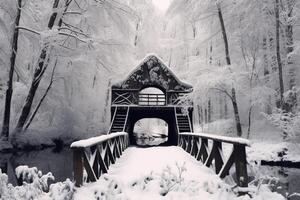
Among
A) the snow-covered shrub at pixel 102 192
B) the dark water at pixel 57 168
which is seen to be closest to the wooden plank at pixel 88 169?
the snow-covered shrub at pixel 102 192

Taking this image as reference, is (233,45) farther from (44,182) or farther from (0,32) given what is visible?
(44,182)

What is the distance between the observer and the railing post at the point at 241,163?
17.9 ft

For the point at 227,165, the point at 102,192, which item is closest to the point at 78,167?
the point at 102,192

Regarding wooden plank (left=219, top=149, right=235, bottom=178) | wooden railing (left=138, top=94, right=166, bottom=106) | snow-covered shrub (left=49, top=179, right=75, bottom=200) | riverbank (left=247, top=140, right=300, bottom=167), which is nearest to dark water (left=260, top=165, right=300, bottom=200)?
riverbank (left=247, top=140, right=300, bottom=167)

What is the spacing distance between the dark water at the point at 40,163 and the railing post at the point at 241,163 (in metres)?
8.94

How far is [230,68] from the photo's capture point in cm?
1942

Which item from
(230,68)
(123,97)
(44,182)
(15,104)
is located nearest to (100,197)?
(44,182)

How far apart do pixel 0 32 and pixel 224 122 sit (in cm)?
1729

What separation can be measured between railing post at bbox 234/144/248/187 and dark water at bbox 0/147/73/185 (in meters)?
8.94

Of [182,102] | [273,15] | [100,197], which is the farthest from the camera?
[182,102]

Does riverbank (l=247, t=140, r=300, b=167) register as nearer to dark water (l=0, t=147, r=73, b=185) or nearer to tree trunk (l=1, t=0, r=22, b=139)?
dark water (l=0, t=147, r=73, b=185)

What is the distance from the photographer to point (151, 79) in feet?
79.3

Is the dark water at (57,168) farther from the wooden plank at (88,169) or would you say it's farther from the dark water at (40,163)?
the wooden plank at (88,169)

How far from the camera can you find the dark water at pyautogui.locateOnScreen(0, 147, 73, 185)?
1367 cm
